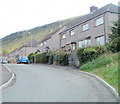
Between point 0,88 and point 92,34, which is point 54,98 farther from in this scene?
point 92,34

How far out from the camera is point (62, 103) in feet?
21.0

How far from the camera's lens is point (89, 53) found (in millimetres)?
18828

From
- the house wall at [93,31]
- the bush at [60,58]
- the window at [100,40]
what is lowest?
the bush at [60,58]

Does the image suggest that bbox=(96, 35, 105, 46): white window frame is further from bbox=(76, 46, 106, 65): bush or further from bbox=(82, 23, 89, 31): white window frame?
bbox=(76, 46, 106, 65): bush

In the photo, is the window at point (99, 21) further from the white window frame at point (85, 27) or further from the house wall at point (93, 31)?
the white window frame at point (85, 27)

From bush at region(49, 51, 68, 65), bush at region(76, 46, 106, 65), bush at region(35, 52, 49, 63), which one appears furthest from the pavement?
bush at region(35, 52, 49, 63)

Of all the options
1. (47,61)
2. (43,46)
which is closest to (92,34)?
(47,61)

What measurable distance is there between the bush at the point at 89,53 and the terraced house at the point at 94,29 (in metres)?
2.17

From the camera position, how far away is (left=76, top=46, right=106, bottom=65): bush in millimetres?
18875

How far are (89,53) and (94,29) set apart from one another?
984cm

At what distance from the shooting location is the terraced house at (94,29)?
2520 centimetres

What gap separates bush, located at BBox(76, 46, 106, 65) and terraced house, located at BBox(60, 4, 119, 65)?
7.13 feet

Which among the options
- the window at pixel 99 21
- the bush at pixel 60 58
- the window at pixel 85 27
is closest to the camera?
the bush at pixel 60 58

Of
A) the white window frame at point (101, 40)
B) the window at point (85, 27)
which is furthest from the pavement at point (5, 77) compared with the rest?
the window at point (85, 27)
